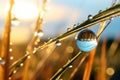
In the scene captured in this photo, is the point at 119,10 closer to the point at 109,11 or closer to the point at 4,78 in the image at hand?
the point at 109,11

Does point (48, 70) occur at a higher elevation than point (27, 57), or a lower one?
lower

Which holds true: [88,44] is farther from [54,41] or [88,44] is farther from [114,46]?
[114,46]

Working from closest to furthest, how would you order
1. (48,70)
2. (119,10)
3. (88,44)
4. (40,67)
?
1. (119,10)
2. (88,44)
3. (40,67)
4. (48,70)

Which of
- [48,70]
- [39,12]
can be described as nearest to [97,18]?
[39,12]

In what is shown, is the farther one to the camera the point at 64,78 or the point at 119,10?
the point at 64,78

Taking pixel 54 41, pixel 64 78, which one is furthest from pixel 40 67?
→ pixel 54 41

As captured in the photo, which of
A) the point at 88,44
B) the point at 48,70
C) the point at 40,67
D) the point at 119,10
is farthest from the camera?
the point at 48,70
